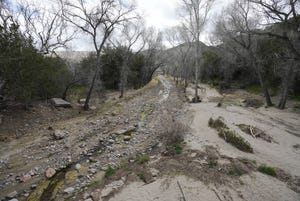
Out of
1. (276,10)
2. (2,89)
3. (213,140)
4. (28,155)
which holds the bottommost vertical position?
(28,155)

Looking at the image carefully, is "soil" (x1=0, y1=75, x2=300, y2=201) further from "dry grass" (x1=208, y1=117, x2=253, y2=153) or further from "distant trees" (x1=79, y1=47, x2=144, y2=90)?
"distant trees" (x1=79, y1=47, x2=144, y2=90)

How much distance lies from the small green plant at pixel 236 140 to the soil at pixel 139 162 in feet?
0.84

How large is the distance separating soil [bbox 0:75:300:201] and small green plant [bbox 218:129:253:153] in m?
0.26

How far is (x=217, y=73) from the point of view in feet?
142

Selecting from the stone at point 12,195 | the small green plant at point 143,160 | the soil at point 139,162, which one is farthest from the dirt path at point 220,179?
the stone at point 12,195

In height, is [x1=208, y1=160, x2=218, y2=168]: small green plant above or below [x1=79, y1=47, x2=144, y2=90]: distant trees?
below

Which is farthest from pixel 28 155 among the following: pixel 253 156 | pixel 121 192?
pixel 253 156

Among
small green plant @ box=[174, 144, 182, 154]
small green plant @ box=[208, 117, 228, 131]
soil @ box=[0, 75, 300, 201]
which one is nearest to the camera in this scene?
soil @ box=[0, 75, 300, 201]

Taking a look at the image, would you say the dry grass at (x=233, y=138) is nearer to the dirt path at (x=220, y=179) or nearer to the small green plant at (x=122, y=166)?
the dirt path at (x=220, y=179)

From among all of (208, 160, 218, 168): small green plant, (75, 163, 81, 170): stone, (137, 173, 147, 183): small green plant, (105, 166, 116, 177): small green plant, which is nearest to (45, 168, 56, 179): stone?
(75, 163, 81, 170): stone

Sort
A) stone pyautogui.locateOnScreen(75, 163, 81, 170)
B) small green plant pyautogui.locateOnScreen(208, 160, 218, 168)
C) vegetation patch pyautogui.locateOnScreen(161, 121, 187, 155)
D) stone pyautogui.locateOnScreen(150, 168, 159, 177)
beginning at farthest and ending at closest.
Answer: vegetation patch pyautogui.locateOnScreen(161, 121, 187, 155) → stone pyautogui.locateOnScreen(75, 163, 81, 170) → small green plant pyautogui.locateOnScreen(208, 160, 218, 168) → stone pyautogui.locateOnScreen(150, 168, 159, 177)

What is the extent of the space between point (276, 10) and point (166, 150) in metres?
10.0

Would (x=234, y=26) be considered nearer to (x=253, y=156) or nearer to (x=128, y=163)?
(x=253, y=156)

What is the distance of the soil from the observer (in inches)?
200
